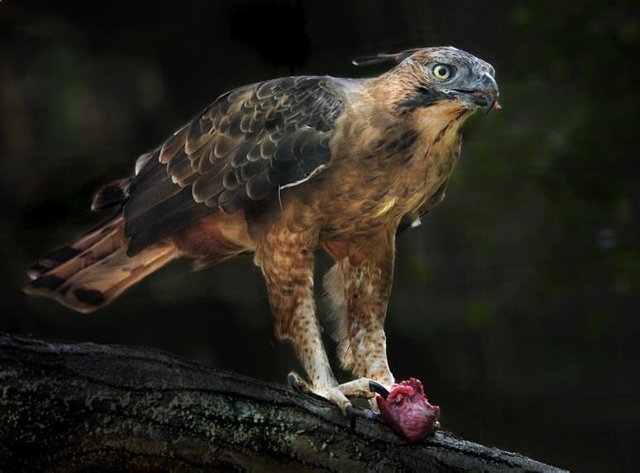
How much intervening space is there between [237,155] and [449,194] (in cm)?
69

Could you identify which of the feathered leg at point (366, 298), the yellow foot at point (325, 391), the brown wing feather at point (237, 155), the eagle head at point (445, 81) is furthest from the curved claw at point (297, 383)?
the eagle head at point (445, 81)

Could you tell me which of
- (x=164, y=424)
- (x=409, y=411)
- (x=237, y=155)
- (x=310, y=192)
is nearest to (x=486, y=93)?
(x=310, y=192)

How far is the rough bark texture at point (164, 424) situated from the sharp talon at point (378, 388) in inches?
4.8

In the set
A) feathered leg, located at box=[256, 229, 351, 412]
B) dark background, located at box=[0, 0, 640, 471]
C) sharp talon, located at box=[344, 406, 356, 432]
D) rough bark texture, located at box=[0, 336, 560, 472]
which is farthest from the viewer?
dark background, located at box=[0, 0, 640, 471]

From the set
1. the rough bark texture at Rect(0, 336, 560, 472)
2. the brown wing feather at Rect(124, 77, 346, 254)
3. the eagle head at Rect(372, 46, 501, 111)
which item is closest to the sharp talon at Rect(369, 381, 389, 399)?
the rough bark texture at Rect(0, 336, 560, 472)

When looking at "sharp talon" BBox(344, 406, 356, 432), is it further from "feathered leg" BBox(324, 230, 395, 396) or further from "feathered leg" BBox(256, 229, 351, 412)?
"feathered leg" BBox(324, 230, 395, 396)

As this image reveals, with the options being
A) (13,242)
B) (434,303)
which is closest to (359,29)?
(434,303)

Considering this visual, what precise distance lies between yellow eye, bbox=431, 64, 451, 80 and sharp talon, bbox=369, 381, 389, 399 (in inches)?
24.4

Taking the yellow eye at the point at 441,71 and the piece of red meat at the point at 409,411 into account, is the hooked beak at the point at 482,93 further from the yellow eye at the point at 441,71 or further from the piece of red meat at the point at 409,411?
the piece of red meat at the point at 409,411

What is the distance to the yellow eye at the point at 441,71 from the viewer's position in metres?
2.05

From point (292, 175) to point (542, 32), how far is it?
2.93ft

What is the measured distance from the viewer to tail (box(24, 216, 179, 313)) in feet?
7.40

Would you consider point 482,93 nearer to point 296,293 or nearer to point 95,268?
point 296,293

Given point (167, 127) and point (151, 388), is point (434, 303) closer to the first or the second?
point (167, 127)
